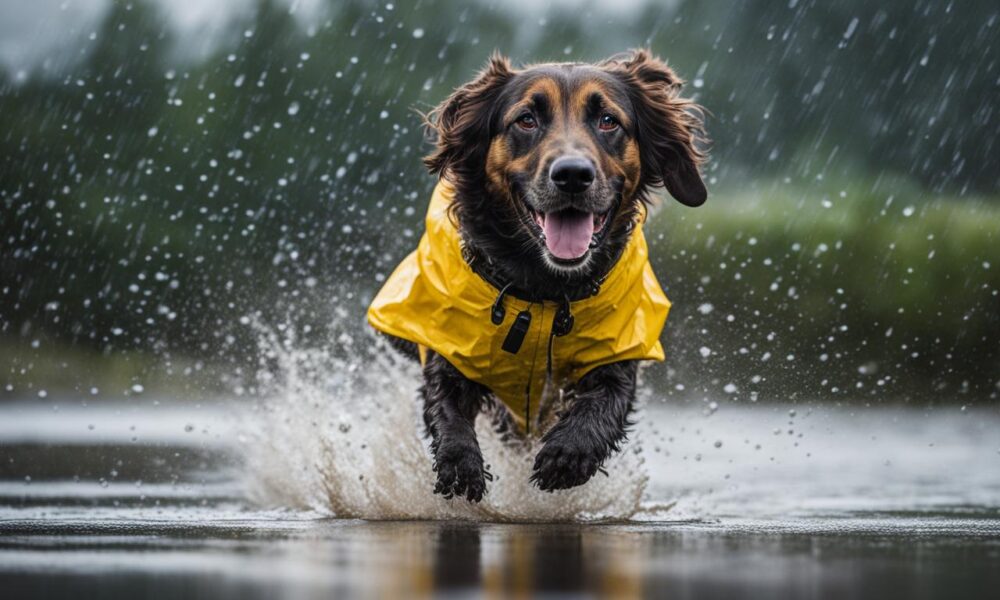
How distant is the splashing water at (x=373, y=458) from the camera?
17.7 feet

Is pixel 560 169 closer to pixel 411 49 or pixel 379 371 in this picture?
pixel 379 371

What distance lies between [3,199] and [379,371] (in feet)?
71.0

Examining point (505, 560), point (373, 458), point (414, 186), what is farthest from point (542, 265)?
point (414, 186)

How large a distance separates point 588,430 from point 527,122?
1.16 meters

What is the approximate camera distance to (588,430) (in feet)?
16.2

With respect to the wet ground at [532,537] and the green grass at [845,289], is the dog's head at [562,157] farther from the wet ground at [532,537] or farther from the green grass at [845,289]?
the green grass at [845,289]

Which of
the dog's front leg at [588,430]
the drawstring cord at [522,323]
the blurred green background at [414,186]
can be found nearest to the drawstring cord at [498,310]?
the drawstring cord at [522,323]

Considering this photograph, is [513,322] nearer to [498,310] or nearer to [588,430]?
[498,310]

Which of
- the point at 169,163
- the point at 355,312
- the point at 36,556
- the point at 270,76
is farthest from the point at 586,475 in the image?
the point at 270,76

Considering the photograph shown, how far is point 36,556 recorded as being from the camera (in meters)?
3.43

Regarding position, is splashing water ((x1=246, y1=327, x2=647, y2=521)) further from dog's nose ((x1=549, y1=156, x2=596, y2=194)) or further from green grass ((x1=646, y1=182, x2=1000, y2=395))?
green grass ((x1=646, y1=182, x2=1000, y2=395))

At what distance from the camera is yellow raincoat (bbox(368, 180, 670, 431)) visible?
5.16 m

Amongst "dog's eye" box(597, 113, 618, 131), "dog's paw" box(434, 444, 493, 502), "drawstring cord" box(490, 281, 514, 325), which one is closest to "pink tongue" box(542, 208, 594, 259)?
"drawstring cord" box(490, 281, 514, 325)

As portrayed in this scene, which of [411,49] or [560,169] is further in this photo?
[411,49]
